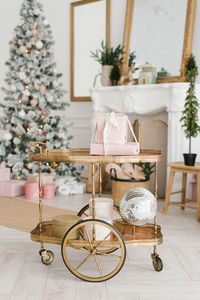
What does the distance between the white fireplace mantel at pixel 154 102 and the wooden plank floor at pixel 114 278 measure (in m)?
1.55

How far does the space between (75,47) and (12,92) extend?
1.39 metres

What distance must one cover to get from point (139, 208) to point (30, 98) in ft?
10.8

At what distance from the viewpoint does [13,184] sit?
4508 millimetres

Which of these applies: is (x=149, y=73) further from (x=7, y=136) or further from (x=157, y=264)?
(x=157, y=264)

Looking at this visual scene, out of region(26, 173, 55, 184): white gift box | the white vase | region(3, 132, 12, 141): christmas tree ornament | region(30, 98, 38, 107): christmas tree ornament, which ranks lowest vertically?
region(26, 173, 55, 184): white gift box

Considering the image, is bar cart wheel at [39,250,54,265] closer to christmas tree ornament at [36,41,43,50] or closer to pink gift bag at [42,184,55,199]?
pink gift bag at [42,184,55,199]

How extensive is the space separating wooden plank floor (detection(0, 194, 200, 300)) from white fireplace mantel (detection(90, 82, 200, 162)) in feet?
5.08

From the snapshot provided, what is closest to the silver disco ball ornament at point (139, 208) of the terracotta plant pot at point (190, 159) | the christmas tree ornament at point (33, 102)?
the terracotta plant pot at point (190, 159)

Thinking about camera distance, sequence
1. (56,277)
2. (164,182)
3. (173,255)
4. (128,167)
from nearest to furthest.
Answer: (56,277) → (173,255) → (128,167) → (164,182)

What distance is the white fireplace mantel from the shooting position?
4.25 meters

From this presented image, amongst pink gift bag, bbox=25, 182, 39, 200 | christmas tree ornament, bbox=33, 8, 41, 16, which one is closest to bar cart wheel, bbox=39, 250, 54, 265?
pink gift bag, bbox=25, 182, 39, 200

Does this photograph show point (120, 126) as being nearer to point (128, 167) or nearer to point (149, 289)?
point (149, 289)

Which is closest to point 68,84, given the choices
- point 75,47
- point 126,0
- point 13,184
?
point 75,47

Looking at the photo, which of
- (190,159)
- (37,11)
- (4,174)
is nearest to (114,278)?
(190,159)
